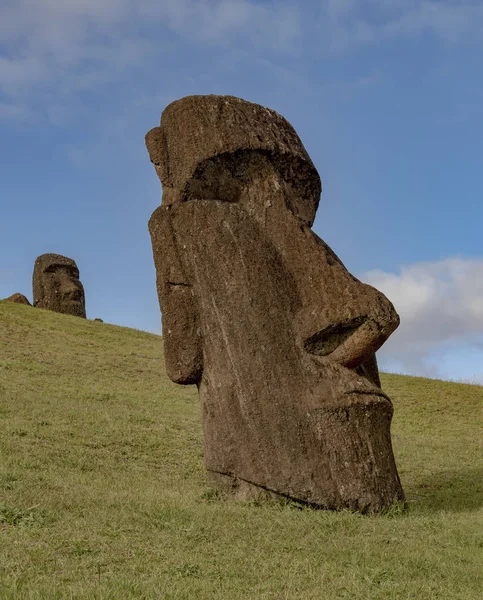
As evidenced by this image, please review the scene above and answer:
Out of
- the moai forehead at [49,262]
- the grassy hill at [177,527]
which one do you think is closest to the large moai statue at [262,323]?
the grassy hill at [177,527]

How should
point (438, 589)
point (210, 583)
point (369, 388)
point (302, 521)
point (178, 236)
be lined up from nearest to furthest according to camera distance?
1. point (210, 583)
2. point (438, 589)
3. point (302, 521)
4. point (369, 388)
5. point (178, 236)

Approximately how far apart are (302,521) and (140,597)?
9.79 ft

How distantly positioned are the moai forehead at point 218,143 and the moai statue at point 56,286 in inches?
1011

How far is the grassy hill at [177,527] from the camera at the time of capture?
5.80m

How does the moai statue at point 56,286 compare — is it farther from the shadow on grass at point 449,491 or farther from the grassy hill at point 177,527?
the shadow on grass at point 449,491

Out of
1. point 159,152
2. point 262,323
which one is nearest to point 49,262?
point 159,152

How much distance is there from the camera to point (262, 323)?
29.7 ft

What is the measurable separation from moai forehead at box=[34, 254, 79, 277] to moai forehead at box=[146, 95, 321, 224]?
83.6 feet

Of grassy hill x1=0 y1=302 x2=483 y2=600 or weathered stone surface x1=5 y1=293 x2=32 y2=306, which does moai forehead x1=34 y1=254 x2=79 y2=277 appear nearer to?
weathered stone surface x1=5 y1=293 x2=32 y2=306

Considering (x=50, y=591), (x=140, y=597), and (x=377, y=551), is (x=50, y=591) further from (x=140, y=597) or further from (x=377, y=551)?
(x=377, y=551)

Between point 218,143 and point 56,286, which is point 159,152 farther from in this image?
point 56,286

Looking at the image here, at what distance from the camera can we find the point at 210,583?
573 centimetres

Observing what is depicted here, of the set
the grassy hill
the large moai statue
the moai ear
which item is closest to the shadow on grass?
the grassy hill

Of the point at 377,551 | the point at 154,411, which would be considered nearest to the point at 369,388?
the point at 377,551
